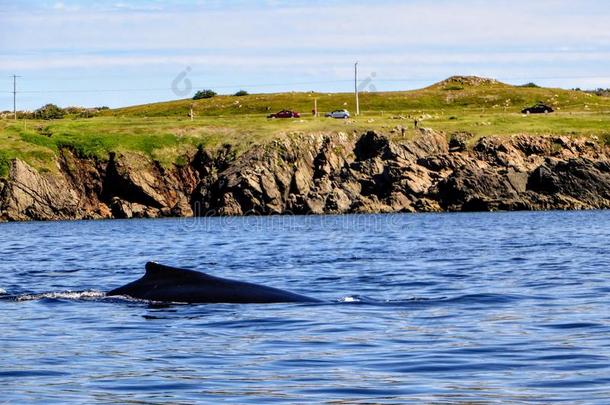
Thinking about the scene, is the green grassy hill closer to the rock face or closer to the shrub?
the rock face

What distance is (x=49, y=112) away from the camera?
569 feet

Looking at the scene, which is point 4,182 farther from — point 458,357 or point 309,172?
point 458,357

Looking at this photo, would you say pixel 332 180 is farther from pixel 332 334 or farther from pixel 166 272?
pixel 332 334

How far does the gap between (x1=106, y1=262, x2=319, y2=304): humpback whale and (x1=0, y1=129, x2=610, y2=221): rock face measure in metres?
70.0

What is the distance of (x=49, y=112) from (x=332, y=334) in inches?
6297

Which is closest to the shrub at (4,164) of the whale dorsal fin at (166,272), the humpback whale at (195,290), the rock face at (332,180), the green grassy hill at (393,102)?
the rock face at (332,180)

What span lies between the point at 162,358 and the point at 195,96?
17478cm

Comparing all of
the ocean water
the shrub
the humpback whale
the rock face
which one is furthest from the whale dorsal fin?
the shrub

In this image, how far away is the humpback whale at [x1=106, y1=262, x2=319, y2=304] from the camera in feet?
79.2

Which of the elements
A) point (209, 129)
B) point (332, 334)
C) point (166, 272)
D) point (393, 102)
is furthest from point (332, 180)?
point (332, 334)

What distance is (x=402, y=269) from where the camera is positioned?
35.3m

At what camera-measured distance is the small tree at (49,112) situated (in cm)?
16815

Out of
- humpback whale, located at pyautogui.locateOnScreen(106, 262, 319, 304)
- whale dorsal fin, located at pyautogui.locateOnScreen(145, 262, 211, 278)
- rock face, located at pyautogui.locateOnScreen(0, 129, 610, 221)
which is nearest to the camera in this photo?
humpback whale, located at pyautogui.locateOnScreen(106, 262, 319, 304)

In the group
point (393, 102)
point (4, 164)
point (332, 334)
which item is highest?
point (393, 102)
